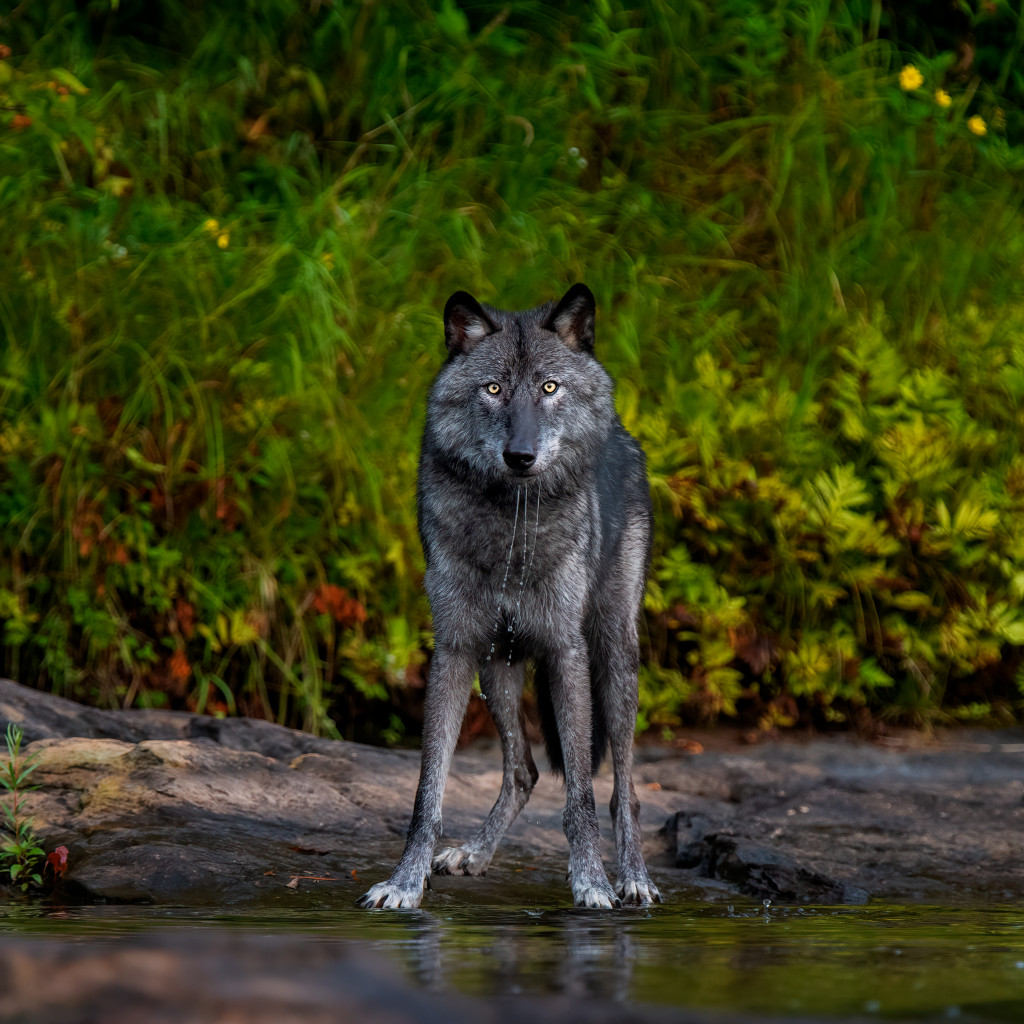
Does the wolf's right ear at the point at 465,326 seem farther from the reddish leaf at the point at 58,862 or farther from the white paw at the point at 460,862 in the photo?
the reddish leaf at the point at 58,862

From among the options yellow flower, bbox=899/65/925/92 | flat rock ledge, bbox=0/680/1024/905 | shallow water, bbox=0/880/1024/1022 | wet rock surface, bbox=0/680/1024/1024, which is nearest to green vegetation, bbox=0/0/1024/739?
yellow flower, bbox=899/65/925/92

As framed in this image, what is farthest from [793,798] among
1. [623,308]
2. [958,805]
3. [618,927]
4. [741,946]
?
[623,308]

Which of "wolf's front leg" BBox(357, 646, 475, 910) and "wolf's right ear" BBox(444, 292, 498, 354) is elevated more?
"wolf's right ear" BBox(444, 292, 498, 354)

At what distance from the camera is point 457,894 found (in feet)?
13.5

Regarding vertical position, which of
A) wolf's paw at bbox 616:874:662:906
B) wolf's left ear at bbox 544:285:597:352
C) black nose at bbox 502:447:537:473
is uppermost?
wolf's left ear at bbox 544:285:597:352

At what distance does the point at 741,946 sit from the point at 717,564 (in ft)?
14.7

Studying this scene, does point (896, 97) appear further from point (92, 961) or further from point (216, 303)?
point (92, 961)

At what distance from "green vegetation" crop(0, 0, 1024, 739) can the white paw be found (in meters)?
1.87

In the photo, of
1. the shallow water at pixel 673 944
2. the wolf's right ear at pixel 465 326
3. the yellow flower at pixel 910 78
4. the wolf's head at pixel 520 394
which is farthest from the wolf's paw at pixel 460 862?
the yellow flower at pixel 910 78

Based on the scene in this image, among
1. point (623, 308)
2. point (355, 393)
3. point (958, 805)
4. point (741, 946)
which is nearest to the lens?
point (741, 946)

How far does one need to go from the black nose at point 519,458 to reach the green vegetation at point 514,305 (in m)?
2.51

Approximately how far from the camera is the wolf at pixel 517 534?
13.6 ft

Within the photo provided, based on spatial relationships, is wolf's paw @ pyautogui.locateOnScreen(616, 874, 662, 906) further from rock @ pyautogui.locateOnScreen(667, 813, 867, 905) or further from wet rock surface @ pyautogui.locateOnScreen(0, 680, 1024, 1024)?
rock @ pyautogui.locateOnScreen(667, 813, 867, 905)

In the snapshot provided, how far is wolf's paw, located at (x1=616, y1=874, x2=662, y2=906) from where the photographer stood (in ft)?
13.7
